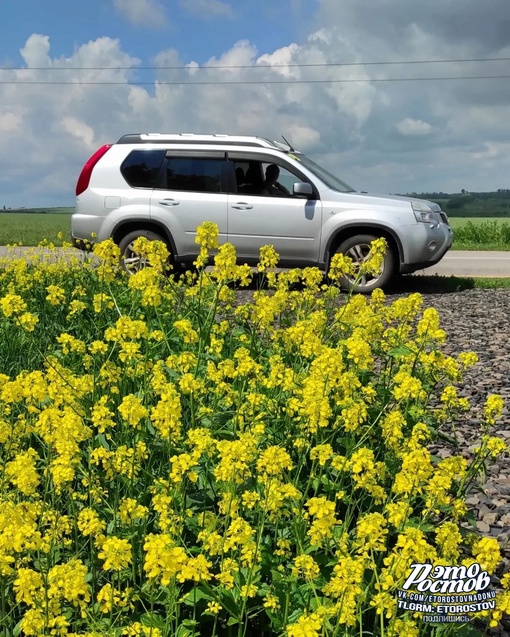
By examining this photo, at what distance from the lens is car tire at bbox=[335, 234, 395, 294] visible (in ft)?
34.4

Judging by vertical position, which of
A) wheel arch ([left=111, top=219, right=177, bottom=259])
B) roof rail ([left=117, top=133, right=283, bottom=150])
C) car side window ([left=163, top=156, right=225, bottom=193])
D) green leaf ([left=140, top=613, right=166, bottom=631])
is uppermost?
roof rail ([left=117, top=133, right=283, bottom=150])

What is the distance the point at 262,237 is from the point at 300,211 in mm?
650

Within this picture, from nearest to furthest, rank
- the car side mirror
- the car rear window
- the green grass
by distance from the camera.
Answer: the car side mirror, the car rear window, the green grass

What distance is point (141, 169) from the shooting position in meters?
10.9

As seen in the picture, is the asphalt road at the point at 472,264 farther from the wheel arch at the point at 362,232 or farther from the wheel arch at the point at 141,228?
the wheel arch at the point at 362,232

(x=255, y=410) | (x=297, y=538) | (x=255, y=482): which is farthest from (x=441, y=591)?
(x=255, y=410)

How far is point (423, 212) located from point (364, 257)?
3.98 ft

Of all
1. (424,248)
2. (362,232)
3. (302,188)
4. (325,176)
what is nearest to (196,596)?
(302,188)

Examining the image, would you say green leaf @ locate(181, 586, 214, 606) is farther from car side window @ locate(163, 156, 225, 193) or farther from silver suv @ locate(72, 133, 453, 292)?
car side window @ locate(163, 156, 225, 193)

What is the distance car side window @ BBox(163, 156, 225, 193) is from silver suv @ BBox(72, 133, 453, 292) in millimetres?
15

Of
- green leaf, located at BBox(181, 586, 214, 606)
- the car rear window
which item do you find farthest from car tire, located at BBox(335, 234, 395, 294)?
green leaf, located at BBox(181, 586, 214, 606)

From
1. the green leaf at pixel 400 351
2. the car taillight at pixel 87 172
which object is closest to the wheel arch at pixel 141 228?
the car taillight at pixel 87 172

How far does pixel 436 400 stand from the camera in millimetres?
5281

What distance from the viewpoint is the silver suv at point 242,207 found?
10.5 metres
